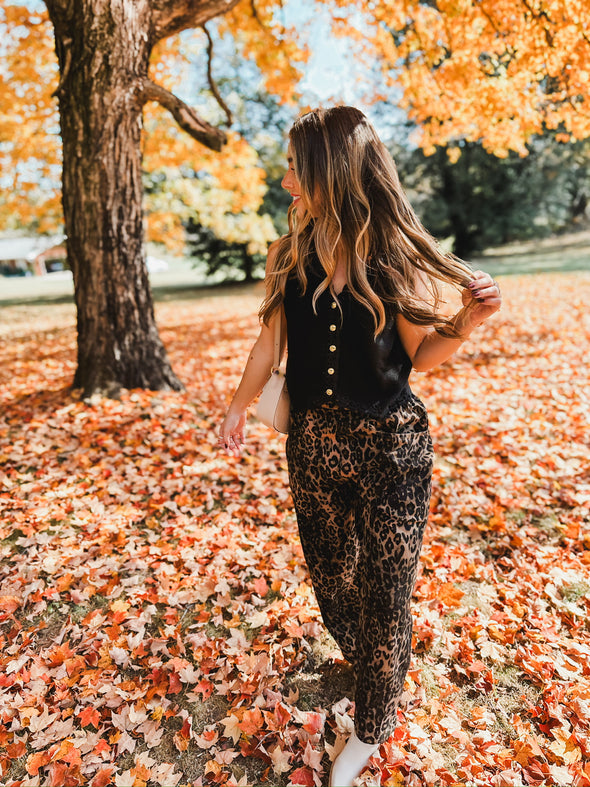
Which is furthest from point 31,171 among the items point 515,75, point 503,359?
point 503,359

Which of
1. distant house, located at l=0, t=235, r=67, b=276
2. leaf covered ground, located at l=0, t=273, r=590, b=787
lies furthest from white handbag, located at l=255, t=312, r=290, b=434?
distant house, located at l=0, t=235, r=67, b=276

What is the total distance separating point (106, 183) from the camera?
497 centimetres

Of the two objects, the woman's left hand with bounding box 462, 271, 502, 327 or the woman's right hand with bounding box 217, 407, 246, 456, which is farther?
the woman's right hand with bounding box 217, 407, 246, 456

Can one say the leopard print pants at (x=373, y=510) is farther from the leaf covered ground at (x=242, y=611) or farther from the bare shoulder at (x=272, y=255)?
the bare shoulder at (x=272, y=255)

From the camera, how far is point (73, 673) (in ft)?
8.52

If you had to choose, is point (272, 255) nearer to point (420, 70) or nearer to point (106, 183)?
point (106, 183)

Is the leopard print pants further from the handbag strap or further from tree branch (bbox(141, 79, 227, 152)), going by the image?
tree branch (bbox(141, 79, 227, 152))

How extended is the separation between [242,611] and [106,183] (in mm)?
4179

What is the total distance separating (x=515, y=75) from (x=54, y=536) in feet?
27.1

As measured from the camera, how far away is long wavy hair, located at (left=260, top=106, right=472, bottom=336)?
1822mm

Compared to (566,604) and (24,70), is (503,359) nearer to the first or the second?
(566,604)

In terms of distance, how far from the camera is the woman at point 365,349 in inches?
72.9

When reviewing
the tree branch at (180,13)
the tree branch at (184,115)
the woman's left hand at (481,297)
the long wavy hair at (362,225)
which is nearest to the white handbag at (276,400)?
the long wavy hair at (362,225)

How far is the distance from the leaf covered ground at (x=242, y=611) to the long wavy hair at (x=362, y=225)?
117cm
